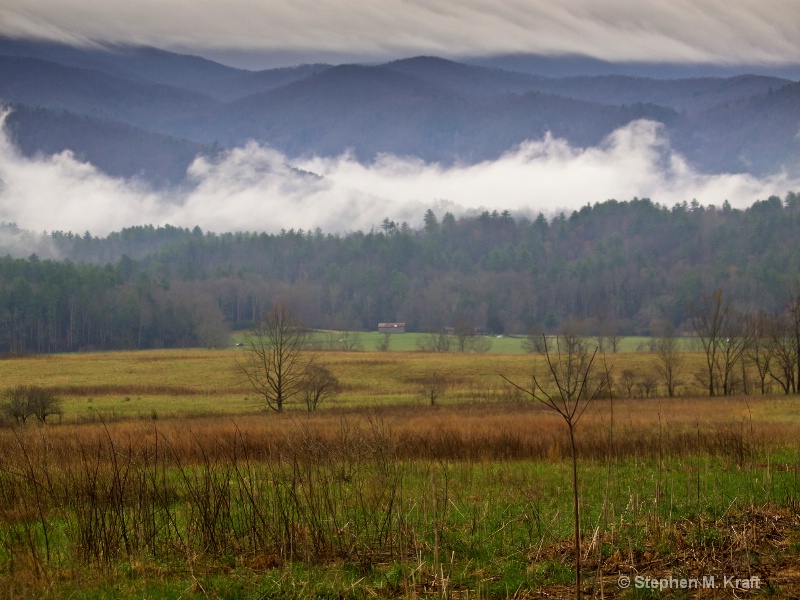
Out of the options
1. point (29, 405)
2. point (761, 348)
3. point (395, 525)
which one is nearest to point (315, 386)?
point (29, 405)

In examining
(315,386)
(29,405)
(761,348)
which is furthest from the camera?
(761,348)

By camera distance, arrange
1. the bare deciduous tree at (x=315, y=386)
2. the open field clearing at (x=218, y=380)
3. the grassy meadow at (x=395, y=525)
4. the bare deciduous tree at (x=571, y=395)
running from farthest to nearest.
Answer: the open field clearing at (x=218, y=380)
the bare deciduous tree at (x=315, y=386)
the grassy meadow at (x=395, y=525)
the bare deciduous tree at (x=571, y=395)

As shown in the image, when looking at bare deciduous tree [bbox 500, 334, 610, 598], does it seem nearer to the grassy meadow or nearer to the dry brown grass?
the grassy meadow

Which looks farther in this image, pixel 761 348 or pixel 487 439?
pixel 761 348

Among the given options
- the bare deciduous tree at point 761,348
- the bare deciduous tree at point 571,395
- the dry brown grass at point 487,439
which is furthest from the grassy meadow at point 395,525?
the bare deciduous tree at point 761,348

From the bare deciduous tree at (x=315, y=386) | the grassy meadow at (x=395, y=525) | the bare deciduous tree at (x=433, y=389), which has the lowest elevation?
the bare deciduous tree at (x=433, y=389)

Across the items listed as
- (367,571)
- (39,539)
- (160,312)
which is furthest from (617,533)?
(160,312)

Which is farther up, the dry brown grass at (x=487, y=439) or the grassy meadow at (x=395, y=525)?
the grassy meadow at (x=395, y=525)

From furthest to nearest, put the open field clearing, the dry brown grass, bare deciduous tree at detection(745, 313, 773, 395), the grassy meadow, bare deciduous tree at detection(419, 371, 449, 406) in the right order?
1. bare deciduous tree at detection(745, 313, 773, 395)
2. bare deciduous tree at detection(419, 371, 449, 406)
3. the open field clearing
4. the dry brown grass
5. the grassy meadow

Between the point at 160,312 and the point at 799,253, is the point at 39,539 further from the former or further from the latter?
the point at 799,253

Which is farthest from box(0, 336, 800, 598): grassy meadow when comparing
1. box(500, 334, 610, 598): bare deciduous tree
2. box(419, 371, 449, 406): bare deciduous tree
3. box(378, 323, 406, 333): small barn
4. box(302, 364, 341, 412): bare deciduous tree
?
box(378, 323, 406, 333): small barn

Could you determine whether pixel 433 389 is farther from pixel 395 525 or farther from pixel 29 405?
pixel 395 525

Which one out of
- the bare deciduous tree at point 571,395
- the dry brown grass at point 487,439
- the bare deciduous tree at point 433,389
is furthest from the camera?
the bare deciduous tree at point 433,389

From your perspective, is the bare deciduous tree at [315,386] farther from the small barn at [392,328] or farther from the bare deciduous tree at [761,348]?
the small barn at [392,328]
